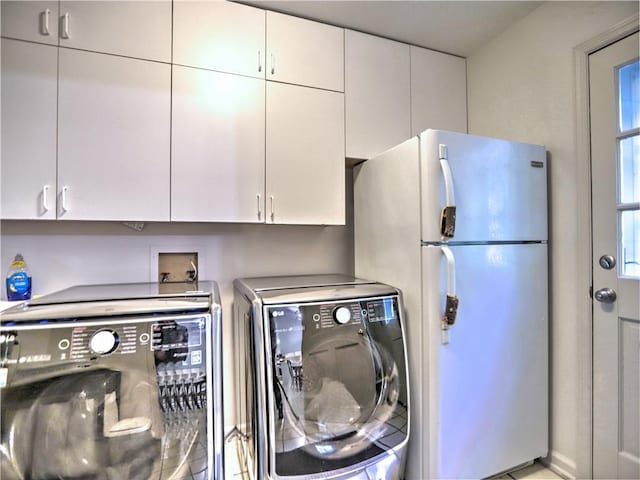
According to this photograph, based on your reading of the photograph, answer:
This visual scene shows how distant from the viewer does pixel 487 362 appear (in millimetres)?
1507

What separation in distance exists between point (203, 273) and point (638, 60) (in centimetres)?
237

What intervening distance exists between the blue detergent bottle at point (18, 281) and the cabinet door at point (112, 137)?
435mm

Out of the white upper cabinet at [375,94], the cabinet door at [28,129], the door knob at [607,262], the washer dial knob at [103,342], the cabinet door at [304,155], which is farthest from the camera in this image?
the white upper cabinet at [375,94]

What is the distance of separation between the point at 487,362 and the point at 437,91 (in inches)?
66.4

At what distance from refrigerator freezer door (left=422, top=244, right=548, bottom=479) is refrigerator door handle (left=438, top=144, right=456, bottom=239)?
0.09 meters

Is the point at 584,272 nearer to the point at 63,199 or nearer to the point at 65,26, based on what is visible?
the point at 63,199

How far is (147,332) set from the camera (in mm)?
1105

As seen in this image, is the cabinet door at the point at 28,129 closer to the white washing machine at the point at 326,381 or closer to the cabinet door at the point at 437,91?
the white washing machine at the point at 326,381

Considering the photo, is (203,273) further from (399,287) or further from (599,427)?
(599,427)

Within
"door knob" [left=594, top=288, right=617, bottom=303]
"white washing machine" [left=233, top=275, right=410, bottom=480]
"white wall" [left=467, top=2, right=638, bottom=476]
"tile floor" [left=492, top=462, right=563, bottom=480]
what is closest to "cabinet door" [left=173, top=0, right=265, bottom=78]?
"white washing machine" [left=233, top=275, right=410, bottom=480]

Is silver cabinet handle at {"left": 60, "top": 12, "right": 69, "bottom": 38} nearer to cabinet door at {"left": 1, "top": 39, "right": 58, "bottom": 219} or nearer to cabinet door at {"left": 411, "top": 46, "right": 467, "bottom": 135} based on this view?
cabinet door at {"left": 1, "top": 39, "right": 58, "bottom": 219}

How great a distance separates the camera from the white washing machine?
1.22 metres

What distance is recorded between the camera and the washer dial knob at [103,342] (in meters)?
1.05

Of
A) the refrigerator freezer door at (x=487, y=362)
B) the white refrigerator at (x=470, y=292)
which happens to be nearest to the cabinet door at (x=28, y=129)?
the white refrigerator at (x=470, y=292)
